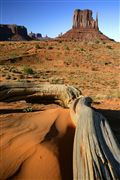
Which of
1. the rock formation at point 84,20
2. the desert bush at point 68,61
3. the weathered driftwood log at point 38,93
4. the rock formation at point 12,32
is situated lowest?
the weathered driftwood log at point 38,93

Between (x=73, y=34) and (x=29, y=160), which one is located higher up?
(x=73, y=34)

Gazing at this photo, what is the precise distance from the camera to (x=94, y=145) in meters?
4.29

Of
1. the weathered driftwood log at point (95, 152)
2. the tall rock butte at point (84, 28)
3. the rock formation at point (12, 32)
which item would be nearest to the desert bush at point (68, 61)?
the weathered driftwood log at point (95, 152)

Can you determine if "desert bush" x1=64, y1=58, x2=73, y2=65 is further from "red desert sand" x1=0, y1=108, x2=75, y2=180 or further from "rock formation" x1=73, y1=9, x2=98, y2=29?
"rock formation" x1=73, y1=9, x2=98, y2=29

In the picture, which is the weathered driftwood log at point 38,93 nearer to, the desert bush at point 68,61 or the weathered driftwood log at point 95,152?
the weathered driftwood log at point 95,152

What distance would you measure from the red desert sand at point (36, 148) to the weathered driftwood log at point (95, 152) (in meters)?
0.28

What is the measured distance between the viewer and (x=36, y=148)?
4684mm

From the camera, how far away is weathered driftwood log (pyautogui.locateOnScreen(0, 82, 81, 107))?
8781mm

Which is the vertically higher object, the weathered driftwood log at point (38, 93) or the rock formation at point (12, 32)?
the rock formation at point (12, 32)

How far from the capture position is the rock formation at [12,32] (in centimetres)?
8738

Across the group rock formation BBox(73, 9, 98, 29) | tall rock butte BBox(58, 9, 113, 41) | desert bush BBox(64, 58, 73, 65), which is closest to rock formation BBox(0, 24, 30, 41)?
tall rock butte BBox(58, 9, 113, 41)

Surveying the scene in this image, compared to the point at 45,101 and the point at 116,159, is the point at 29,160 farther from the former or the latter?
the point at 45,101

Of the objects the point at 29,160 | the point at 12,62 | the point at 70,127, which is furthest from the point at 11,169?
the point at 12,62

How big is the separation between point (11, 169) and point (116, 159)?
129 centimetres
